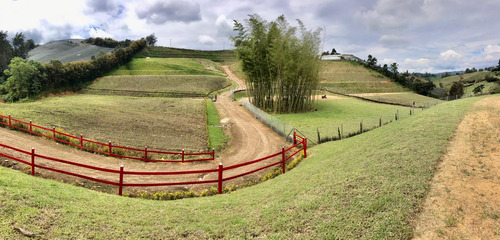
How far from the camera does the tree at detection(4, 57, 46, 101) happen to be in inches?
1908

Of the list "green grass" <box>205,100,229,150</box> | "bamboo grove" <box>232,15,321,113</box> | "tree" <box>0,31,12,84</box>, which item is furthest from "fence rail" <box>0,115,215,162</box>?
"tree" <box>0,31,12,84</box>

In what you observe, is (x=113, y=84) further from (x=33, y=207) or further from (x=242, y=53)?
(x=33, y=207)

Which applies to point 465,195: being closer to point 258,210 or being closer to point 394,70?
point 258,210

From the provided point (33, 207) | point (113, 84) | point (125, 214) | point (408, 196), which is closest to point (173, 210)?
point (125, 214)

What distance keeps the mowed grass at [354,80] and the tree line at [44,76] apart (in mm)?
60990

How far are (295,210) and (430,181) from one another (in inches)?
141

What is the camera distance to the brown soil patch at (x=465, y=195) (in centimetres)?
496

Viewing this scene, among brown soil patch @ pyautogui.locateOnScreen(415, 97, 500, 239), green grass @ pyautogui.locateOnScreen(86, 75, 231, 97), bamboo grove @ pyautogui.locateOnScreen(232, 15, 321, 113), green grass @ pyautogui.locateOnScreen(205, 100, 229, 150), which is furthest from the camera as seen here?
green grass @ pyautogui.locateOnScreen(86, 75, 231, 97)

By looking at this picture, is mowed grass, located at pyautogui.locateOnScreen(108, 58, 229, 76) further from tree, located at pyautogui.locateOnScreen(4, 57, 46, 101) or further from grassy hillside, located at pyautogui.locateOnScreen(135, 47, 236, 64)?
tree, located at pyautogui.locateOnScreen(4, 57, 46, 101)

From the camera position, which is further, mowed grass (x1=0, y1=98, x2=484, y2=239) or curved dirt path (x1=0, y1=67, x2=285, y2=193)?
curved dirt path (x1=0, y1=67, x2=285, y2=193)

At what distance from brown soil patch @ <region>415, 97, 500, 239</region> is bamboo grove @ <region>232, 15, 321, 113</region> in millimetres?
28367

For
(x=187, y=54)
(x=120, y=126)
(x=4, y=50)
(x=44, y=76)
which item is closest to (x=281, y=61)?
(x=120, y=126)

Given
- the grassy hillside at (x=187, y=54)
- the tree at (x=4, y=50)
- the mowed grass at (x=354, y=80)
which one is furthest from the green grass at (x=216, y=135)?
the grassy hillside at (x=187, y=54)

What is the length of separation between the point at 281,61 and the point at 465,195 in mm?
31508
